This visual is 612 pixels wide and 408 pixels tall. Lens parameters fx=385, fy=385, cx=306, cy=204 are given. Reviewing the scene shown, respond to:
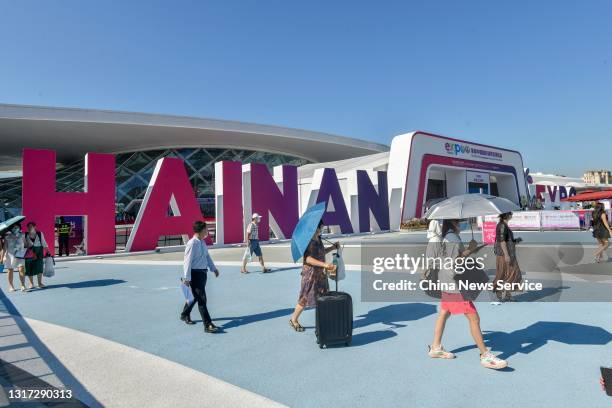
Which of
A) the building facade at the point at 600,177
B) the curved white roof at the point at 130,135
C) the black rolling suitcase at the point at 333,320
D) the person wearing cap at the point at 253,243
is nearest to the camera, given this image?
the black rolling suitcase at the point at 333,320

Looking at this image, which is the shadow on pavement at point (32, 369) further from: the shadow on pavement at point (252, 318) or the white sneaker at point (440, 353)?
the white sneaker at point (440, 353)

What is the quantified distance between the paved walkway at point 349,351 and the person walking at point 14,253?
3.78 ft

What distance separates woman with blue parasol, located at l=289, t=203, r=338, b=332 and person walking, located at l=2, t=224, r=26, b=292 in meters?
6.45

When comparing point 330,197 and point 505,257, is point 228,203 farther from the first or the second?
point 505,257

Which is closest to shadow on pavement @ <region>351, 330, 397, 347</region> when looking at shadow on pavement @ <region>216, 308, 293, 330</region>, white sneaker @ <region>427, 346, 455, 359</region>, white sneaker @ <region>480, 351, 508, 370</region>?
white sneaker @ <region>427, 346, 455, 359</region>

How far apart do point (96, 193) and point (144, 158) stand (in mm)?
28325

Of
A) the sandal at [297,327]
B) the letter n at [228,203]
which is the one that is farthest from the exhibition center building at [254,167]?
the sandal at [297,327]

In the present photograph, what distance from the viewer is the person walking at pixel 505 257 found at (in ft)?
18.9

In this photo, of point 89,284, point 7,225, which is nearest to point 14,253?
point 7,225

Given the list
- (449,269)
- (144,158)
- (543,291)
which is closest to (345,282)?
(543,291)

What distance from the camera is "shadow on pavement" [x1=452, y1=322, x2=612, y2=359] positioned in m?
3.99

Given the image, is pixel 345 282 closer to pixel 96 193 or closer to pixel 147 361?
pixel 147 361

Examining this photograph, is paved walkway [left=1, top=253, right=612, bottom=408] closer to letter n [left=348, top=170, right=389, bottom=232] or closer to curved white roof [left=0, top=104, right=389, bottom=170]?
letter n [left=348, top=170, right=389, bottom=232]

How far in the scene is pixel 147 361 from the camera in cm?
393
